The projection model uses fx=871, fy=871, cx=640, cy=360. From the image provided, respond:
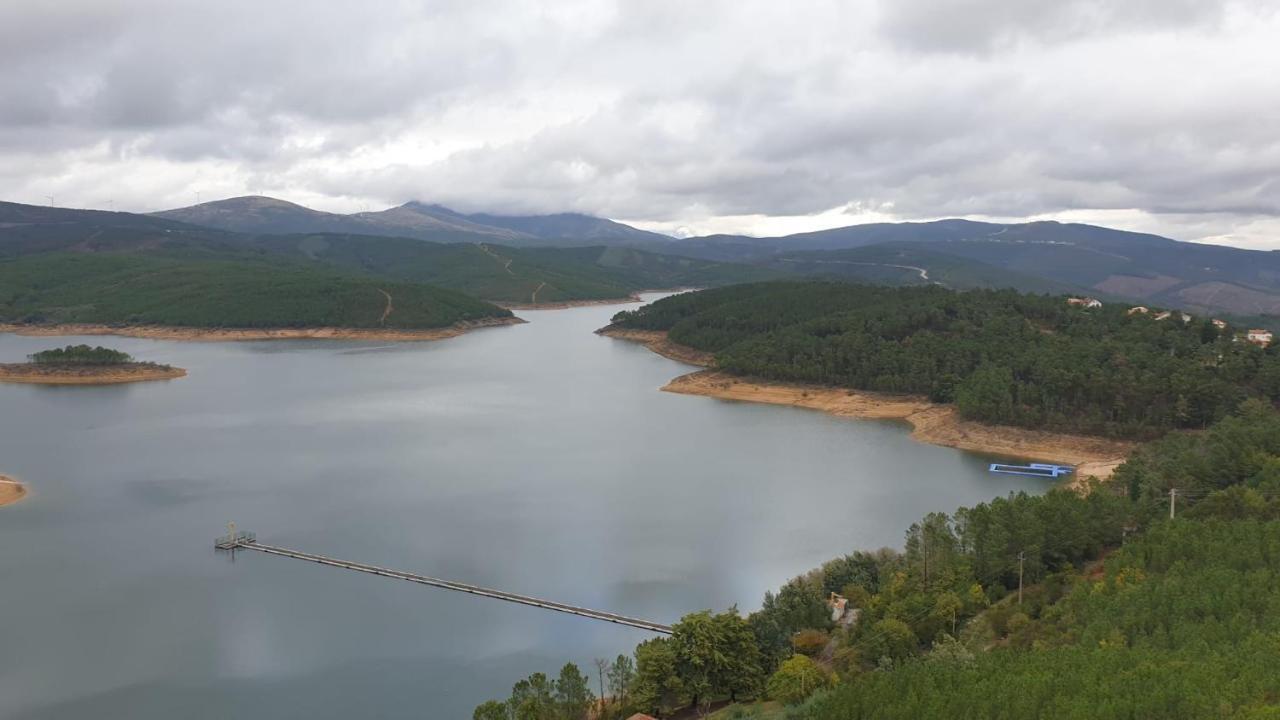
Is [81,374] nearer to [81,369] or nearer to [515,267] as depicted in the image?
[81,369]

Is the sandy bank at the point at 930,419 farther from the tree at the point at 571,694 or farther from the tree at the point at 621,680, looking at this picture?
the tree at the point at 571,694

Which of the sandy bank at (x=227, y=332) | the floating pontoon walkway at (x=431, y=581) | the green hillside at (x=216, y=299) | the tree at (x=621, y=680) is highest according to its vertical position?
the green hillside at (x=216, y=299)

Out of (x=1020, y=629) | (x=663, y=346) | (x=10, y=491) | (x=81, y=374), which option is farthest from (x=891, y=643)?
(x=81, y=374)

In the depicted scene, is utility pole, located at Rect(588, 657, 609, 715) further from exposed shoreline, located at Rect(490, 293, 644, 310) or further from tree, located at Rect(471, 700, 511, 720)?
exposed shoreline, located at Rect(490, 293, 644, 310)

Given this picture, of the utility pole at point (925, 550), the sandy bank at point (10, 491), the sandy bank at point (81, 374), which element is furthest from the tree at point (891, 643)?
the sandy bank at point (81, 374)

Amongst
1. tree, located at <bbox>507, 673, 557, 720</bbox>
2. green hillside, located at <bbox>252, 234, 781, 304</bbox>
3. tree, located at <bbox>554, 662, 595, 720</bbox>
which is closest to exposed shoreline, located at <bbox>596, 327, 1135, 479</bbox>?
tree, located at <bbox>554, 662, 595, 720</bbox>

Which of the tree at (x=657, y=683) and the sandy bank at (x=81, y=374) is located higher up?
the sandy bank at (x=81, y=374)

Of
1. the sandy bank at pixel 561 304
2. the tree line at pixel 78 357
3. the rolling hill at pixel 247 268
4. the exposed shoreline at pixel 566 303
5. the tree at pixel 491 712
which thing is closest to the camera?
the tree at pixel 491 712
